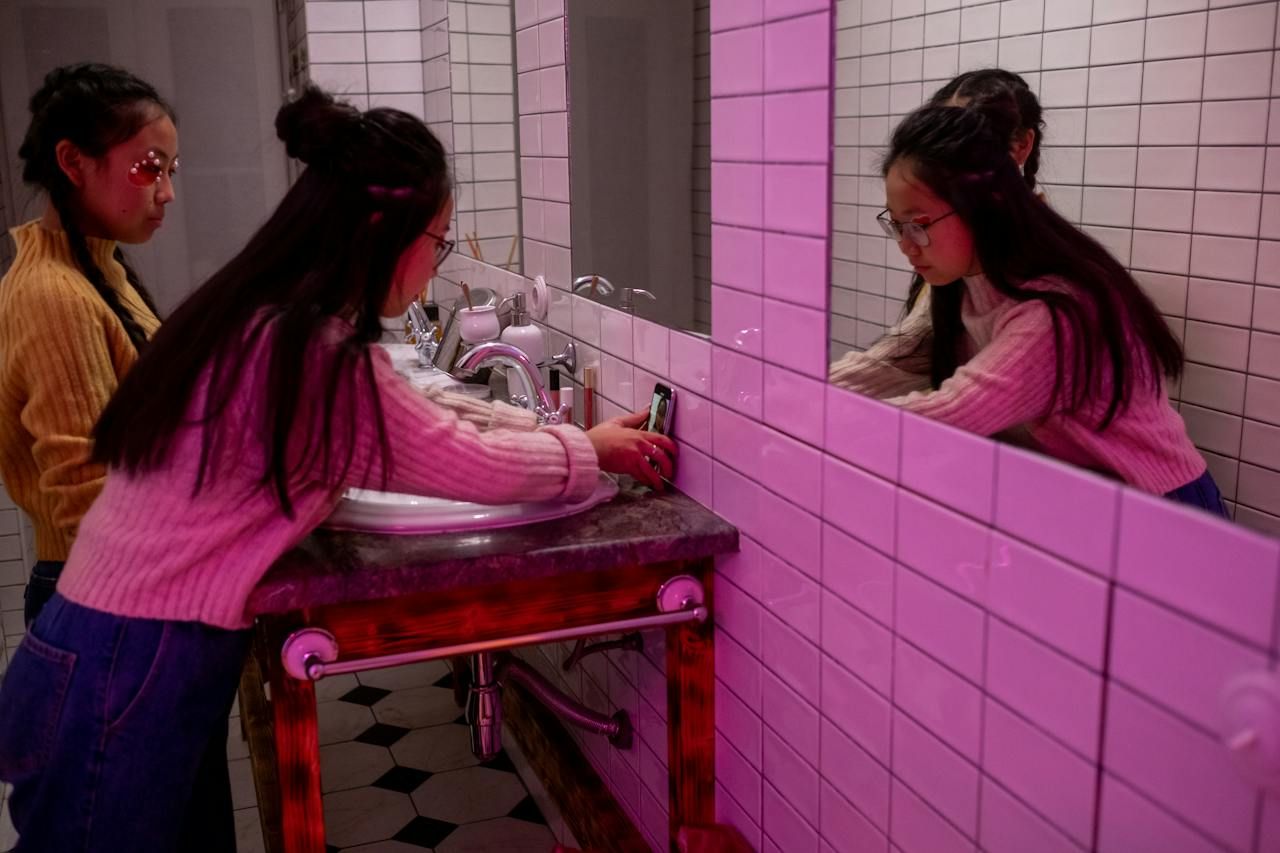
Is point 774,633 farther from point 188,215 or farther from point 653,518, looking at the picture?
point 188,215

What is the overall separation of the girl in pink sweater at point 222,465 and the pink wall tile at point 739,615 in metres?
0.41

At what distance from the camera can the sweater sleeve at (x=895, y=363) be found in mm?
1286

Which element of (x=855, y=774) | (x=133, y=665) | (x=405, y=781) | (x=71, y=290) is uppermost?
(x=71, y=290)

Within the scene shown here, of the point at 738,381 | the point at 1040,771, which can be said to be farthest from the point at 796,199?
the point at 1040,771

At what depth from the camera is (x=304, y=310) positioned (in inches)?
55.5

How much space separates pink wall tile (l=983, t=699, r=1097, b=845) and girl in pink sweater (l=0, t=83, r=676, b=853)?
723mm

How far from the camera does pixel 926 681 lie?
1.27m

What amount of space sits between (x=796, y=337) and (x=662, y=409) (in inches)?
16.8

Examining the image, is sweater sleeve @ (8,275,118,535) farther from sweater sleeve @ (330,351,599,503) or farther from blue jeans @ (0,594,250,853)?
sweater sleeve @ (330,351,599,503)

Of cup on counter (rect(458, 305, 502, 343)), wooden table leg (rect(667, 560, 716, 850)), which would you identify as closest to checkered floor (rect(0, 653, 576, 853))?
wooden table leg (rect(667, 560, 716, 850))

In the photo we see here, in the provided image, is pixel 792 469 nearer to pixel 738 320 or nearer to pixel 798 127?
pixel 738 320

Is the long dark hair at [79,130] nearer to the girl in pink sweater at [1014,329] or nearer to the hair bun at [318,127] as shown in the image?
the hair bun at [318,127]

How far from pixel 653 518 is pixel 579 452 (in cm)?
16

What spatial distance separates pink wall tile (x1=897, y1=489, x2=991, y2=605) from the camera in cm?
116
